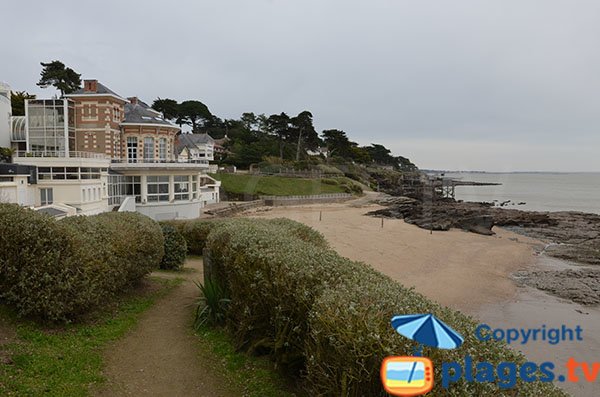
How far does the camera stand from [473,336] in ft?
11.7

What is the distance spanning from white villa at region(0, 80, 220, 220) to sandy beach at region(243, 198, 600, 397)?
12.7 meters

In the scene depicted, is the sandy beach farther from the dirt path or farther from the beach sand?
the dirt path

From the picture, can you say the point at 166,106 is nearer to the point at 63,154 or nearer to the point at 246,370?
the point at 63,154

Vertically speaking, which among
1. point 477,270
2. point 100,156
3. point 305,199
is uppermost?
point 100,156

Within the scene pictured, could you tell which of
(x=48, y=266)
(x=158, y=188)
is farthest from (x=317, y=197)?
(x=48, y=266)

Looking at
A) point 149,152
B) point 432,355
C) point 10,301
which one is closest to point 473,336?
point 432,355

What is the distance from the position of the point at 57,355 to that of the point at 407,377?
5943mm

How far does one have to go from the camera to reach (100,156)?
30.4 meters

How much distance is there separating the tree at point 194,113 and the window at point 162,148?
54.7 meters

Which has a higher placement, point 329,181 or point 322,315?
point 329,181

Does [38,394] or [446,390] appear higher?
[446,390]

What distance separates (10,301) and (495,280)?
18.5 m

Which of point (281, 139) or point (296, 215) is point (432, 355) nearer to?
point (296, 215)

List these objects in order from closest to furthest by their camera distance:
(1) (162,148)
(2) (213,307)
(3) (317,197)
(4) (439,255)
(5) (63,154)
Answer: (2) (213,307), (4) (439,255), (5) (63,154), (1) (162,148), (3) (317,197)
